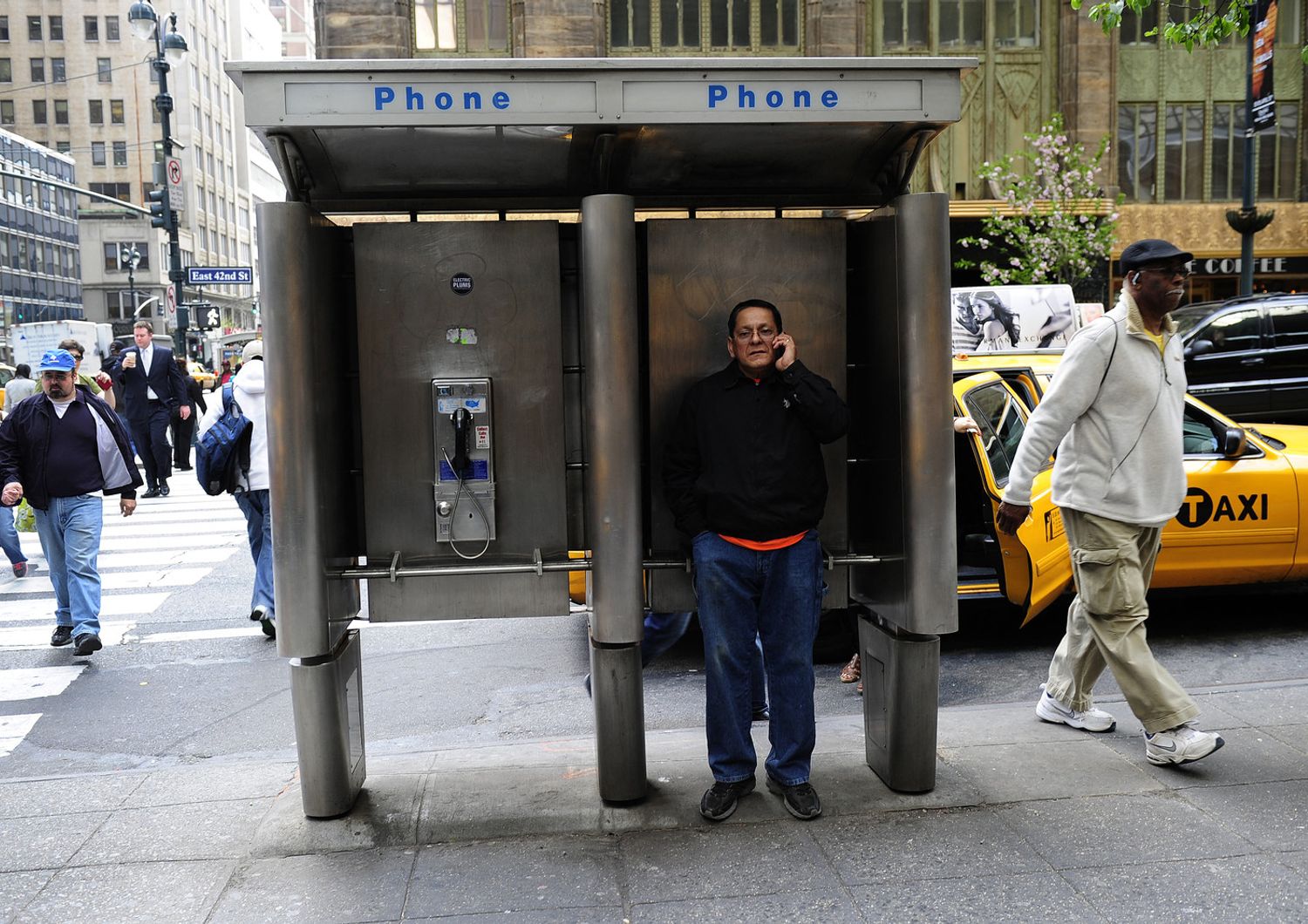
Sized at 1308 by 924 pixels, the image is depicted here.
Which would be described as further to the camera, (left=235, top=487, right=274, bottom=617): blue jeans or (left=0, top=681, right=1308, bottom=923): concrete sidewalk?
(left=235, top=487, right=274, bottom=617): blue jeans

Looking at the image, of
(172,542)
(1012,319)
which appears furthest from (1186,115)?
(172,542)

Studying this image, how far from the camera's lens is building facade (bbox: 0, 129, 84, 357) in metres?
90.4

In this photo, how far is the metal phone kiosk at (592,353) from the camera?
Answer: 4.08 m

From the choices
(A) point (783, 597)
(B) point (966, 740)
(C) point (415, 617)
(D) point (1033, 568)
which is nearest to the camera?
(A) point (783, 597)

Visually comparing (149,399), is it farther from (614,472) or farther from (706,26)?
(706,26)

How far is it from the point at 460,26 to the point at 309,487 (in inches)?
925

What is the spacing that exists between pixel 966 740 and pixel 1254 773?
1.10 meters

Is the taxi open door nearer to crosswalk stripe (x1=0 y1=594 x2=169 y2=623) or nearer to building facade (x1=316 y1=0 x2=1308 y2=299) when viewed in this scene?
crosswalk stripe (x1=0 y1=594 x2=169 y2=623)

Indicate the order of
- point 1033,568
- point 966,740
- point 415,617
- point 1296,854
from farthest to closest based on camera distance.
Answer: point 1033,568, point 966,740, point 415,617, point 1296,854

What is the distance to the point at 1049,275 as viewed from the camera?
23531 mm

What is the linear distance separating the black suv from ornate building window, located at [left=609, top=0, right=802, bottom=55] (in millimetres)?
15037

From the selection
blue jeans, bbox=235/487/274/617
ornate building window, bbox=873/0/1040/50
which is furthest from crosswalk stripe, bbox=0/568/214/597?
ornate building window, bbox=873/0/1040/50

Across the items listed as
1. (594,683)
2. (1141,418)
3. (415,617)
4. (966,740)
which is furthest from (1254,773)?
(415,617)

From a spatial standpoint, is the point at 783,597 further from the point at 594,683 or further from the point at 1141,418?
the point at 1141,418
